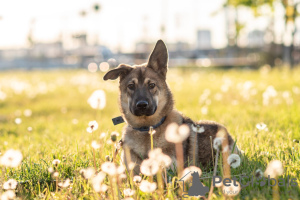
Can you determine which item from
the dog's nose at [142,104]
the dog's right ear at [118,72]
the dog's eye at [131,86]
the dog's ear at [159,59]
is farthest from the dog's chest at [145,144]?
the dog's ear at [159,59]

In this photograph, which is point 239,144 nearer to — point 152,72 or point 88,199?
point 152,72

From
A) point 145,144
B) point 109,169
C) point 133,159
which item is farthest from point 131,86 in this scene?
point 109,169

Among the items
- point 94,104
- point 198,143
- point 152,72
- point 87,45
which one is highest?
point 87,45

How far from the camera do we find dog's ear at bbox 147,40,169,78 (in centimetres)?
465

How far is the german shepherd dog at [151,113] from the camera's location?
4227 millimetres

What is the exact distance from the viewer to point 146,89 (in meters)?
4.45

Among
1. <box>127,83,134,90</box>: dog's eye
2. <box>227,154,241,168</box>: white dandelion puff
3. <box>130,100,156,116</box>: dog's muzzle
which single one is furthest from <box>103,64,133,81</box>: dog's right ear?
<box>227,154,241,168</box>: white dandelion puff

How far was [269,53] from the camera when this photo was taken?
25.6m

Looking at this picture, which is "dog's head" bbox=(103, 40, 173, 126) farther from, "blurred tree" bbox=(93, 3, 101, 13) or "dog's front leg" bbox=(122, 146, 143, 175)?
"blurred tree" bbox=(93, 3, 101, 13)

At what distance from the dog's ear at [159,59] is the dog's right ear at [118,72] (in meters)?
0.31

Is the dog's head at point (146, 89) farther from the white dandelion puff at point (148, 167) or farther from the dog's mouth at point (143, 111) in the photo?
the white dandelion puff at point (148, 167)

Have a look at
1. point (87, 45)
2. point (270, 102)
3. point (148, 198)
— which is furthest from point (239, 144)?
point (87, 45)

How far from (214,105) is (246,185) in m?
6.73

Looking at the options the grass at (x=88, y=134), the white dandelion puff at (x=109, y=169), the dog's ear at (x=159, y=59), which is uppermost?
the dog's ear at (x=159, y=59)
